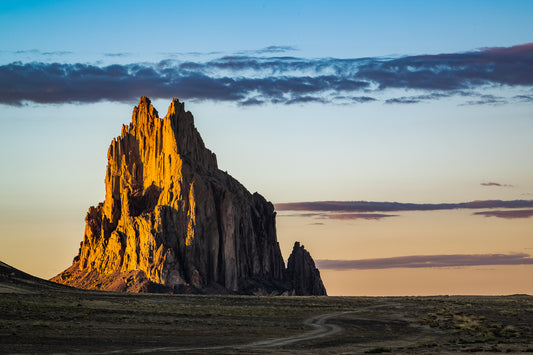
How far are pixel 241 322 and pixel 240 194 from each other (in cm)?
11906

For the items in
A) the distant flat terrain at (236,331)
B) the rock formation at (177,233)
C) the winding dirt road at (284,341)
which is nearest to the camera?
the winding dirt road at (284,341)

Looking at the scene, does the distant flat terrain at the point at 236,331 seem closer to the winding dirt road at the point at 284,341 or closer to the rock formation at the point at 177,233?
the winding dirt road at the point at 284,341

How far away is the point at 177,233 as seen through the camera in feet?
589

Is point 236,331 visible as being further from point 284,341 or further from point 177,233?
point 177,233

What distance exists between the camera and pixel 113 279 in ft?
587

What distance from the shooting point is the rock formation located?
6919 inches

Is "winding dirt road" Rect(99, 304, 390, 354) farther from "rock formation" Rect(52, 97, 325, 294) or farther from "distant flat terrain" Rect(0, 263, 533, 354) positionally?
"rock formation" Rect(52, 97, 325, 294)

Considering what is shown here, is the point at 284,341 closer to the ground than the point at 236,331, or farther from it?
farther from it

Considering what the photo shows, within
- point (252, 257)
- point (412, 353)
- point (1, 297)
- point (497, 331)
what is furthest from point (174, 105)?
point (412, 353)

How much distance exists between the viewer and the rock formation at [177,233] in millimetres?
175750

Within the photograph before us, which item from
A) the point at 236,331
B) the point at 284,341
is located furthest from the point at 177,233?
the point at 284,341

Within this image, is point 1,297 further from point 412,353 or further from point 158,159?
point 158,159

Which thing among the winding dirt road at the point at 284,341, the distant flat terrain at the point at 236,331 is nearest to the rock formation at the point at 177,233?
the distant flat terrain at the point at 236,331

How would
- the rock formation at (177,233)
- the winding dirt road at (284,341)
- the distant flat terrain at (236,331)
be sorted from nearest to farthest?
1. the winding dirt road at (284,341)
2. the distant flat terrain at (236,331)
3. the rock formation at (177,233)
